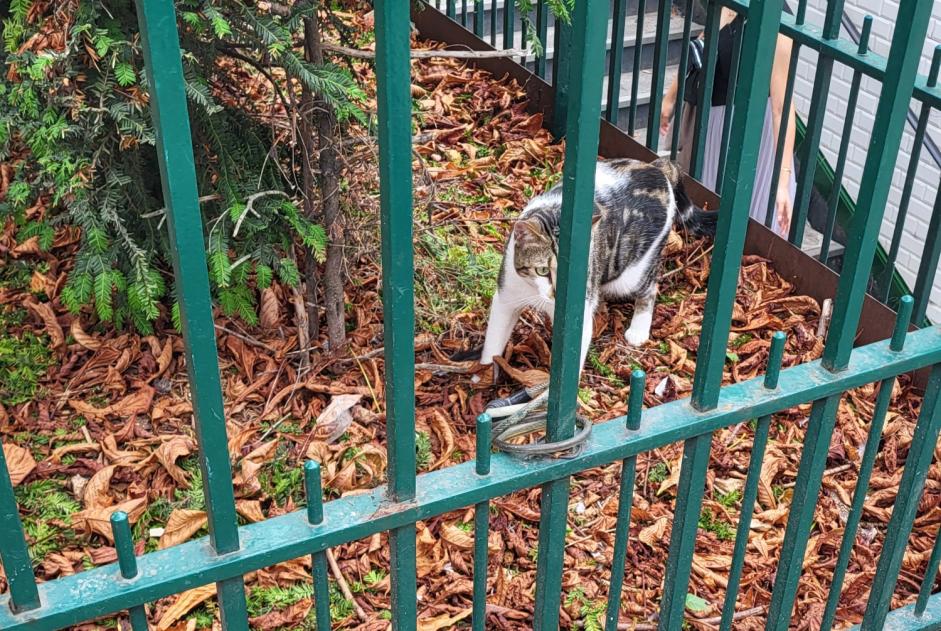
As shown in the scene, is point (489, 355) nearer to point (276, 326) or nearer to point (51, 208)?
point (276, 326)

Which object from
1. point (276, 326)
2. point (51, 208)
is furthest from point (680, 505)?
point (51, 208)

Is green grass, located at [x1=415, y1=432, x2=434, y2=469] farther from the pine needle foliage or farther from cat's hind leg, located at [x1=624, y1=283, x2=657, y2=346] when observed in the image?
cat's hind leg, located at [x1=624, y1=283, x2=657, y2=346]

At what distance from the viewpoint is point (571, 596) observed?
10.9 feet

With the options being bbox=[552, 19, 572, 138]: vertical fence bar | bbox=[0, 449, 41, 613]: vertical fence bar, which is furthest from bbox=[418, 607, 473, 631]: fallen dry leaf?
bbox=[552, 19, 572, 138]: vertical fence bar

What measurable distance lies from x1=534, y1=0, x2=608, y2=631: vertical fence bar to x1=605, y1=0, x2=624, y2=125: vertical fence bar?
11.4 feet

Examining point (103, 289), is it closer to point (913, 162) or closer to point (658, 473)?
point (658, 473)

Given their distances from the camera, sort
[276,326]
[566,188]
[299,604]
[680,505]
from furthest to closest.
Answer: [276,326] < [299,604] < [680,505] < [566,188]

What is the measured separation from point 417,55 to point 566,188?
1513 millimetres

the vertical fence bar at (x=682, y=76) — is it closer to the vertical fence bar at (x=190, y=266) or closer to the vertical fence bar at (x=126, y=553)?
the vertical fence bar at (x=190, y=266)

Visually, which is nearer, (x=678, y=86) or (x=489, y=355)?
(x=489, y=355)

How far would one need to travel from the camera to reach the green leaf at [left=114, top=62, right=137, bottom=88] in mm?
2941

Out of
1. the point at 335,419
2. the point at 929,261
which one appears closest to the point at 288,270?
the point at 335,419

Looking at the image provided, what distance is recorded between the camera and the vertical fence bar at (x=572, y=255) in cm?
156

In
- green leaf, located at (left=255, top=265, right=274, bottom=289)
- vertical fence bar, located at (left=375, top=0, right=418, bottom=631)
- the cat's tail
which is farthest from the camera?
the cat's tail
